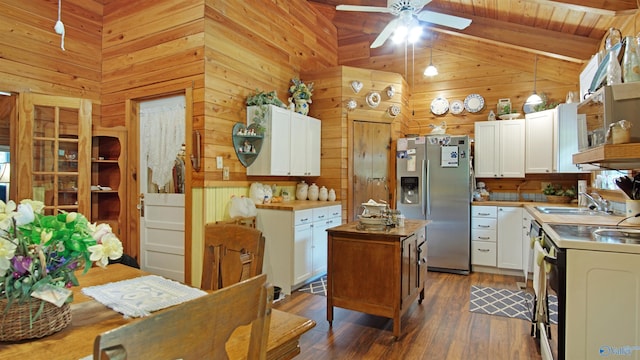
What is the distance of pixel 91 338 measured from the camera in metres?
1.09

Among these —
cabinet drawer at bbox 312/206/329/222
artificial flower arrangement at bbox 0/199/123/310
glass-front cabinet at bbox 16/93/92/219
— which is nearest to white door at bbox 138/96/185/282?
glass-front cabinet at bbox 16/93/92/219

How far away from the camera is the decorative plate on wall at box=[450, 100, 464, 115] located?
5.34m

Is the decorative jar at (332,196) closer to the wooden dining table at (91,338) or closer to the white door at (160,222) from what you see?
the white door at (160,222)

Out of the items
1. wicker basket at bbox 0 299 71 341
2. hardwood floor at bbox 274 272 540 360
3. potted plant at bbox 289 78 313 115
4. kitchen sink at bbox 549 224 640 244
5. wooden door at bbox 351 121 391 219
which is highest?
potted plant at bbox 289 78 313 115

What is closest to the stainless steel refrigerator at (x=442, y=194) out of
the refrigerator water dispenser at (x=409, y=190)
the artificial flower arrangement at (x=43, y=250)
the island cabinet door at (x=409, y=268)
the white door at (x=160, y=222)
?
the refrigerator water dispenser at (x=409, y=190)

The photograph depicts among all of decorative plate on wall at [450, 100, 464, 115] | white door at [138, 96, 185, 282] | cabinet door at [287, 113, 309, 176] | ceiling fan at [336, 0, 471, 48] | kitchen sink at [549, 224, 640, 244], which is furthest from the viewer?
decorative plate on wall at [450, 100, 464, 115]

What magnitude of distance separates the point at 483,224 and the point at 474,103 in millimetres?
1879

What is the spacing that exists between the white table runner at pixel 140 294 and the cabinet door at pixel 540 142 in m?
4.61

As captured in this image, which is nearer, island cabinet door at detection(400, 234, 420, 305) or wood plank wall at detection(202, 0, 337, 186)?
island cabinet door at detection(400, 234, 420, 305)

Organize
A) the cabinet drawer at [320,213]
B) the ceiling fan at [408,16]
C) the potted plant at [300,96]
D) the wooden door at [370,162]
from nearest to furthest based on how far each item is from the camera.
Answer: the ceiling fan at [408,16], the cabinet drawer at [320,213], the potted plant at [300,96], the wooden door at [370,162]

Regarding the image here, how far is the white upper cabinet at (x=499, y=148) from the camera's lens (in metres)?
4.70

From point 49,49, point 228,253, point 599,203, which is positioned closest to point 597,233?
point 599,203

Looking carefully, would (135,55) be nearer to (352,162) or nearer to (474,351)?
(352,162)

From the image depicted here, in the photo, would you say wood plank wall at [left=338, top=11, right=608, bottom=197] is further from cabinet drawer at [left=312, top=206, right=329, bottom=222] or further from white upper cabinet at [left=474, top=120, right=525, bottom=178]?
cabinet drawer at [left=312, top=206, right=329, bottom=222]
